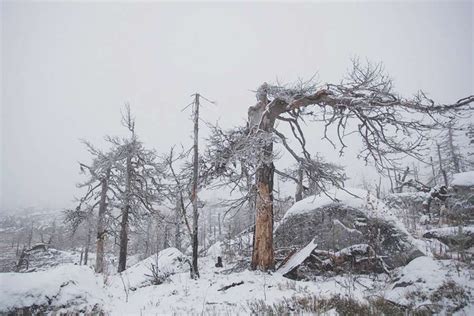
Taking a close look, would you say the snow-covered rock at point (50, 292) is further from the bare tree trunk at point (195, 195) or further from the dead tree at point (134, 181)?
the dead tree at point (134, 181)

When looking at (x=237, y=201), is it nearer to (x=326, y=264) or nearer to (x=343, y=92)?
(x=326, y=264)

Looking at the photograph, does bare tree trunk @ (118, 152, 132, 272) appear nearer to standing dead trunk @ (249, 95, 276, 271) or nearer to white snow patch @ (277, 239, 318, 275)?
standing dead trunk @ (249, 95, 276, 271)

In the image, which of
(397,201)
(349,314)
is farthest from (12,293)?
(397,201)

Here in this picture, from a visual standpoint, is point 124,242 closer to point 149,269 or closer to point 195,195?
point 149,269

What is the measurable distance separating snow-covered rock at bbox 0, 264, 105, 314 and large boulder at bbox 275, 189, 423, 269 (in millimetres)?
6607

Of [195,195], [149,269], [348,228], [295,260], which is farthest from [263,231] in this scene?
[149,269]

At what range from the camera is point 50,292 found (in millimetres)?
4586

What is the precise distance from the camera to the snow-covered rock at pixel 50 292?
13.9 ft

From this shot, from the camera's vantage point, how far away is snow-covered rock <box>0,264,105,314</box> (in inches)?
167

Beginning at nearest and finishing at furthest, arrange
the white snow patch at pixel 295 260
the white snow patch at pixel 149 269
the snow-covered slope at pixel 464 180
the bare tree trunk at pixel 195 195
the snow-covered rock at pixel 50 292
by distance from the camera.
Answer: the snow-covered rock at pixel 50 292 → the white snow patch at pixel 295 260 → the bare tree trunk at pixel 195 195 → the white snow patch at pixel 149 269 → the snow-covered slope at pixel 464 180

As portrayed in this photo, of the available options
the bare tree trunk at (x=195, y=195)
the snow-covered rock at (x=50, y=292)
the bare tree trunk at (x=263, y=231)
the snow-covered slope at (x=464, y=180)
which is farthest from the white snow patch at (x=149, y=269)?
the snow-covered slope at (x=464, y=180)

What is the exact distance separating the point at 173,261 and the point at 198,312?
6763 millimetres

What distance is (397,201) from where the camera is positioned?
→ 20.1 metres

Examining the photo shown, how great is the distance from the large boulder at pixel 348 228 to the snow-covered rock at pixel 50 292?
661 cm
